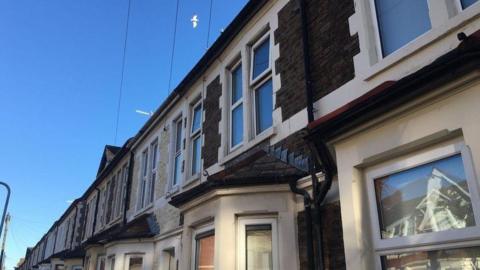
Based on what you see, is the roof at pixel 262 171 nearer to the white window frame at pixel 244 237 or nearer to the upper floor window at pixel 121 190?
the white window frame at pixel 244 237

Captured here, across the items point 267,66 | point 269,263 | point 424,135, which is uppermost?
point 267,66

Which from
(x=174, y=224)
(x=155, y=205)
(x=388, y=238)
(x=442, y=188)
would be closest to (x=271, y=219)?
(x=388, y=238)

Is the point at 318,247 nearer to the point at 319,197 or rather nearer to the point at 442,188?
the point at 319,197

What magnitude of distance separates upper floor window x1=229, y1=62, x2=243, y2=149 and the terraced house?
0.12 ft

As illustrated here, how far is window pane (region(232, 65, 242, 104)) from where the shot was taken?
782 cm

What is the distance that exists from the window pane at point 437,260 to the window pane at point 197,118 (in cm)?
618

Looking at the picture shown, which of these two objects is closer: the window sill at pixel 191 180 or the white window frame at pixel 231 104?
the white window frame at pixel 231 104

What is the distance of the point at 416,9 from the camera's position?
4.44 meters

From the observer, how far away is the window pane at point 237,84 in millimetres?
7824

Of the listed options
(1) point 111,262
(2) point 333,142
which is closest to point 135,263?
(1) point 111,262

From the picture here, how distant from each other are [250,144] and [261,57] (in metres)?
1.65

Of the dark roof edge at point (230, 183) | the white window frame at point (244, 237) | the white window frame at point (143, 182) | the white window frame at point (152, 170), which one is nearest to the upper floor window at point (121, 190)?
the white window frame at point (143, 182)

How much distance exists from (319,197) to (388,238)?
1136 mm

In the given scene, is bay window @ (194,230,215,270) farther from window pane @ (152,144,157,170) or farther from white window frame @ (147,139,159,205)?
window pane @ (152,144,157,170)
